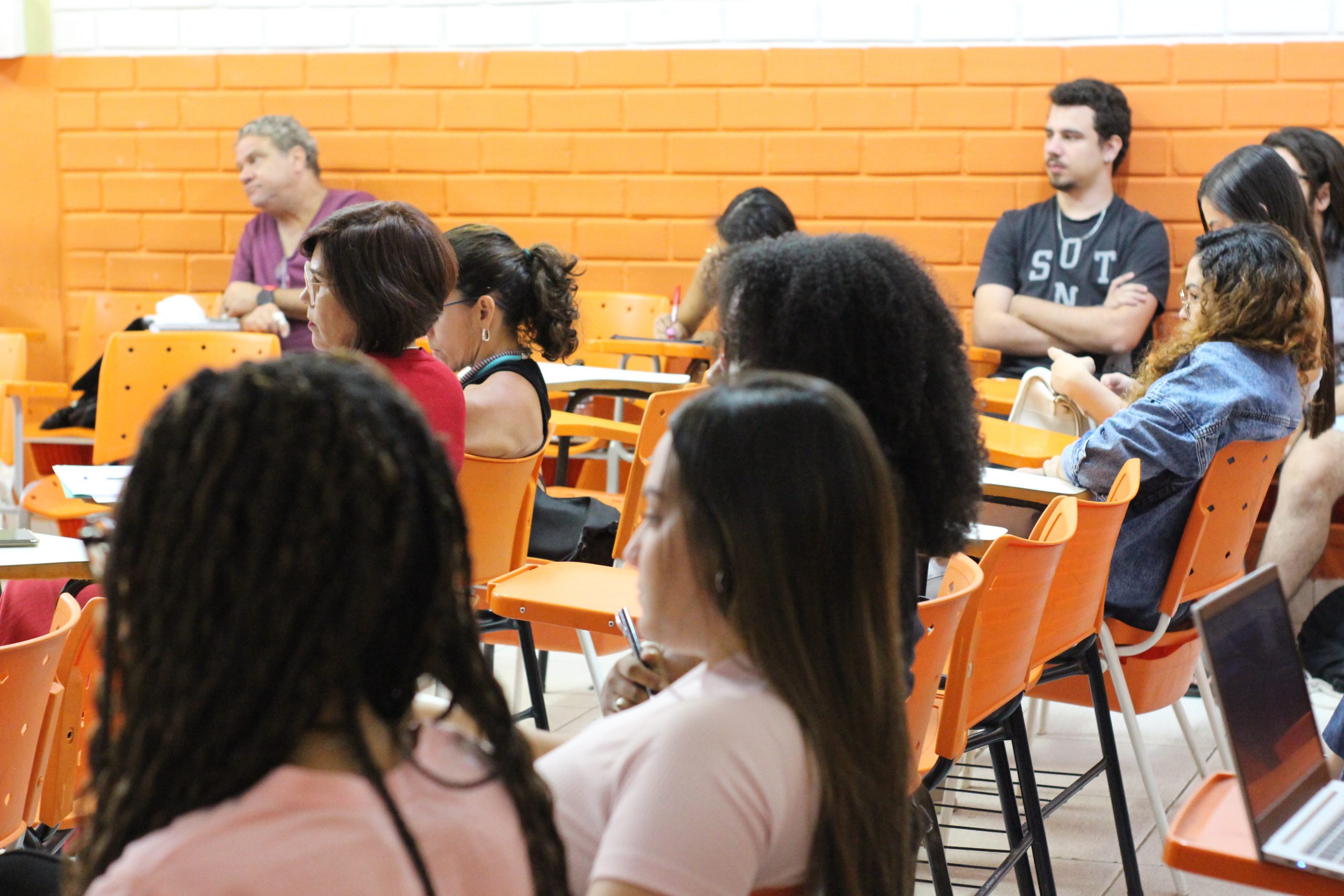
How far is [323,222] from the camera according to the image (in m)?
2.39

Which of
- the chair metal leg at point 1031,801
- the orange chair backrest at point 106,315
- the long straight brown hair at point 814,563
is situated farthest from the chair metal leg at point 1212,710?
the orange chair backrest at point 106,315

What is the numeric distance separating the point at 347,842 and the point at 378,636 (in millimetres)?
108

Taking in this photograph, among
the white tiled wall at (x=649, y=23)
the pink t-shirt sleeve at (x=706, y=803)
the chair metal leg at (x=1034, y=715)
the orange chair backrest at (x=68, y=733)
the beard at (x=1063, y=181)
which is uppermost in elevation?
the white tiled wall at (x=649, y=23)

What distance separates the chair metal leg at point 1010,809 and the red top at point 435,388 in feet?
3.18

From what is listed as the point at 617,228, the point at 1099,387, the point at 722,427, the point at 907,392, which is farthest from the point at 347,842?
the point at 617,228

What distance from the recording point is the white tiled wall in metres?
4.57

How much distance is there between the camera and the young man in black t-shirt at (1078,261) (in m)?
4.39

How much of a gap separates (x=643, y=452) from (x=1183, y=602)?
3.48 feet

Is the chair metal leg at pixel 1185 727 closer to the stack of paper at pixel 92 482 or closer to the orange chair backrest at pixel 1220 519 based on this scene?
the orange chair backrest at pixel 1220 519

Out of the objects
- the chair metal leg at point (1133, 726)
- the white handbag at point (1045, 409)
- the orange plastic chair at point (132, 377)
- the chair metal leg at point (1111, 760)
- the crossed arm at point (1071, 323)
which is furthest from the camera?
the crossed arm at point (1071, 323)

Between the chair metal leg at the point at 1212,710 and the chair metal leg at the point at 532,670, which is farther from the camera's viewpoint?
the chair metal leg at the point at 1212,710

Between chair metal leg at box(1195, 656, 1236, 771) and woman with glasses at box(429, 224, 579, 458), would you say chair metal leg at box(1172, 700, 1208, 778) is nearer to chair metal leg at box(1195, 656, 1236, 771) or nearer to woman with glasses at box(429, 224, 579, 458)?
chair metal leg at box(1195, 656, 1236, 771)

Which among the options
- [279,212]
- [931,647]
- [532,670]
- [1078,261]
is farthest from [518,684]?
[279,212]

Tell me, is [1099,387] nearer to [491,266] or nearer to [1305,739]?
[491,266]
